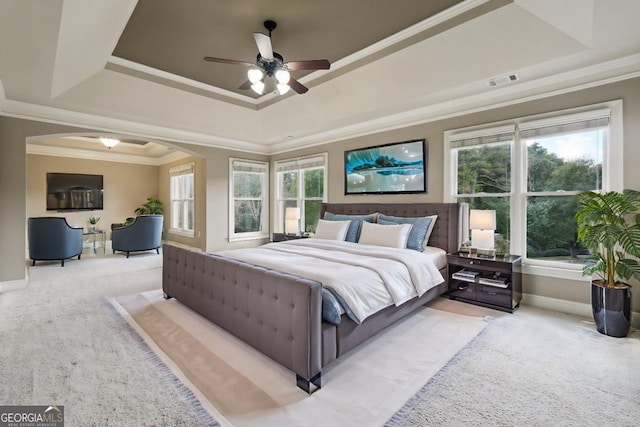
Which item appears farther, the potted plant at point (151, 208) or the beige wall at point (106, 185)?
the potted plant at point (151, 208)

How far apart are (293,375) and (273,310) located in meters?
0.51

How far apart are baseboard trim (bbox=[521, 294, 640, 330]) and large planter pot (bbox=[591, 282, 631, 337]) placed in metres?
0.31

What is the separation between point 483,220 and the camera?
366 cm

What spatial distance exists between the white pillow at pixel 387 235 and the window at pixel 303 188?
2038mm

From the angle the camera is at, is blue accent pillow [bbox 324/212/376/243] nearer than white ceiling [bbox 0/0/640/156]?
No

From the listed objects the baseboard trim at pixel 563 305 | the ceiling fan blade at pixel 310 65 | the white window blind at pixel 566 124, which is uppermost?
the ceiling fan blade at pixel 310 65

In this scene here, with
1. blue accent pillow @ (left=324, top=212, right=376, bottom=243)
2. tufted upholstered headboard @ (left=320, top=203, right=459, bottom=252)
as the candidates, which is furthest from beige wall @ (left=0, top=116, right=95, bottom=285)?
tufted upholstered headboard @ (left=320, top=203, right=459, bottom=252)

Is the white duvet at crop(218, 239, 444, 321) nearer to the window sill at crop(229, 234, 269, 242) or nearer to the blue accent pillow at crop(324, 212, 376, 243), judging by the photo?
the blue accent pillow at crop(324, 212, 376, 243)

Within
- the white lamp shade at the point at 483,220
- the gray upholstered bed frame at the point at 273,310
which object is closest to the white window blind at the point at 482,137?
the white lamp shade at the point at 483,220

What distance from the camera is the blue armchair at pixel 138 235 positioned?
22.5 feet

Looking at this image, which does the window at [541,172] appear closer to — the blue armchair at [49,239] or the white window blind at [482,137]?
the white window blind at [482,137]

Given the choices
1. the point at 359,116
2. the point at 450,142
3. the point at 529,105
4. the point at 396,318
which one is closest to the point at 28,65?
the point at 359,116

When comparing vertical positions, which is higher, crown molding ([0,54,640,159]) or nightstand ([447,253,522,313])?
crown molding ([0,54,640,159])

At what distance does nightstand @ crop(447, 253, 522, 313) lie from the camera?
3436 mm
